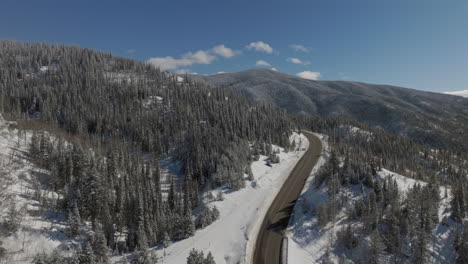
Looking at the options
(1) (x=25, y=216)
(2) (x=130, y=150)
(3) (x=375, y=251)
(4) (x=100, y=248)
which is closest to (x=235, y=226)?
(4) (x=100, y=248)

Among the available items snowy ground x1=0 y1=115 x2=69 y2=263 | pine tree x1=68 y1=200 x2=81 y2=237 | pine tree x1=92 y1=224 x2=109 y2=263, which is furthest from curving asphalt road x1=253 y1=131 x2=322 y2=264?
snowy ground x1=0 y1=115 x2=69 y2=263

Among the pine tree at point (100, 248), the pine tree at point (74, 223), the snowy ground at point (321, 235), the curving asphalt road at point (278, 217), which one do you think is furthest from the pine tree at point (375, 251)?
the pine tree at point (74, 223)

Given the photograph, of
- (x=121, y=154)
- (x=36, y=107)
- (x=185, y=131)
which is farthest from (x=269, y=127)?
(x=36, y=107)

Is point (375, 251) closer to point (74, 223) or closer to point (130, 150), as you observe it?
point (74, 223)

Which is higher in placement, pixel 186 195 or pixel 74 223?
pixel 186 195

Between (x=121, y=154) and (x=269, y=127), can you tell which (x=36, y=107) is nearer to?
(x=121, y=154)

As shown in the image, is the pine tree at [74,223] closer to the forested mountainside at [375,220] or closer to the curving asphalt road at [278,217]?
the curving asphalt road at [278,217]
